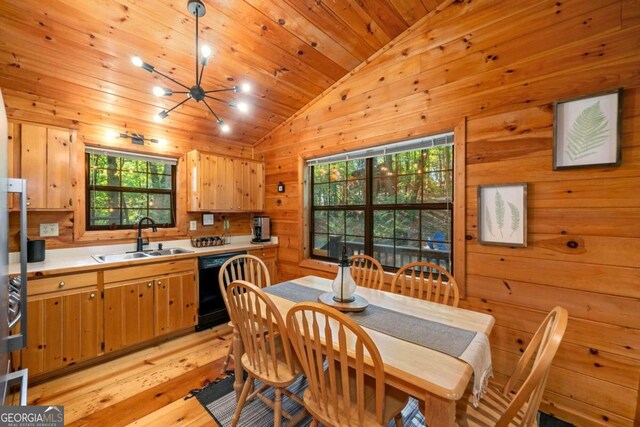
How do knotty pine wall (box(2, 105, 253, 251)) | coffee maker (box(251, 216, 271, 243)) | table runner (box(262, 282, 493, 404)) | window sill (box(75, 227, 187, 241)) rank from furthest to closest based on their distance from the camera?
coffee maker (box(251, 216, 271, 243)) < window sill (box(75, 227, 187, 241)) < knotty pine wall (box(2, 105, 253, 251)) < table runner (box(262, 282, 493, 404))

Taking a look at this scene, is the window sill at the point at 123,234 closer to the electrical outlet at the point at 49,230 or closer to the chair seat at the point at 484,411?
the electrical outlet at the point at 49,230

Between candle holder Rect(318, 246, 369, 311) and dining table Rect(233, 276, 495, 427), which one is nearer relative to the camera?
dining table Rect(233, 276, 495, 427)

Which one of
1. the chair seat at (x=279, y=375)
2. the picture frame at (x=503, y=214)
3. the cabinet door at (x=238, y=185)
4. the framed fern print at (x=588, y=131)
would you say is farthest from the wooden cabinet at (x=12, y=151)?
the framed fern print at (x=588, y=131)

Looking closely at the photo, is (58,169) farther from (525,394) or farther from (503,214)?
(503,214)

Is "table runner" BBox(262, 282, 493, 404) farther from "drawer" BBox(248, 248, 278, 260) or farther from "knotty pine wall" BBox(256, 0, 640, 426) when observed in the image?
"drawer" BBox(248, 248, 278, 260)

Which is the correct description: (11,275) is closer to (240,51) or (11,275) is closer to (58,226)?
(58,226)

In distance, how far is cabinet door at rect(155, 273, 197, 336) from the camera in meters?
2.70

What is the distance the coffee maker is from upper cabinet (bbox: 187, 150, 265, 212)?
207 millimetres

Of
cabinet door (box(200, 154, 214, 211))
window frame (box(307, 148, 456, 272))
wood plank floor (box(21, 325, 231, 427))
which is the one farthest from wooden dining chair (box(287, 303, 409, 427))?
cabinet door (box(200, 154, 214, 211))

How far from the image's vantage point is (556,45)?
1866 mm

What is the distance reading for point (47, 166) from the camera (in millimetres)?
2385

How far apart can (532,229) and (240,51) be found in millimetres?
2846

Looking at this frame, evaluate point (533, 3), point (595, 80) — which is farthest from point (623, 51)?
point (533, 3)

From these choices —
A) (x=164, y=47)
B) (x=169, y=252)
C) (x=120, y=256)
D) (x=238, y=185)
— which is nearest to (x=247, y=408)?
(x=169, y=252)
